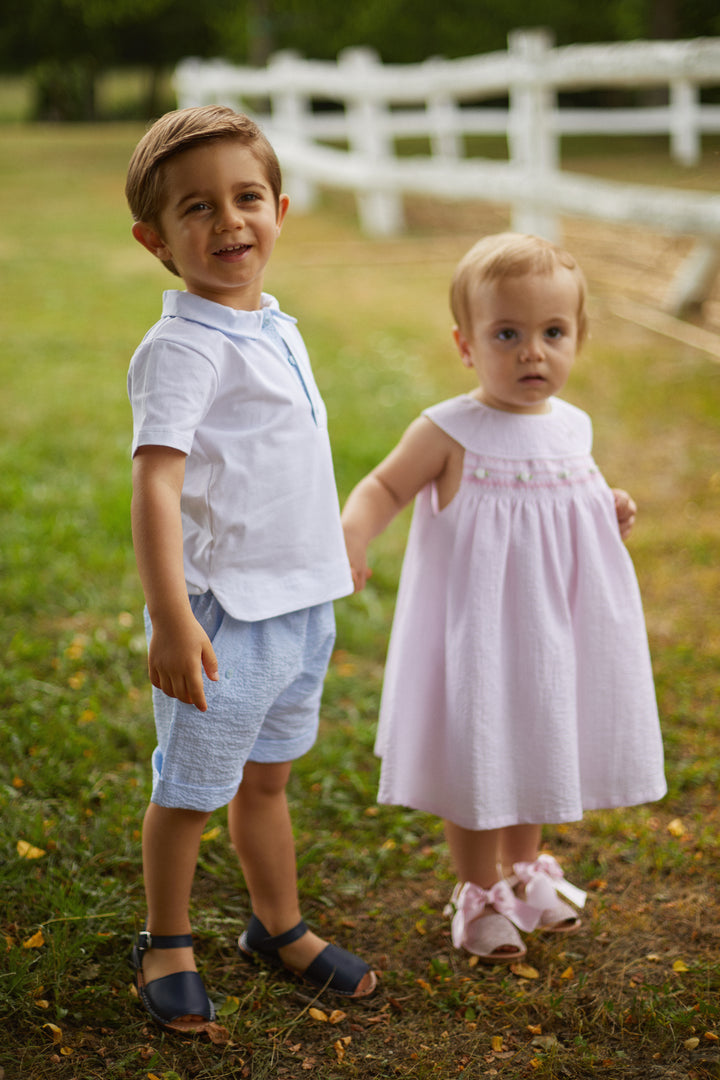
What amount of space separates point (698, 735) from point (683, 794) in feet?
Result: 0.88

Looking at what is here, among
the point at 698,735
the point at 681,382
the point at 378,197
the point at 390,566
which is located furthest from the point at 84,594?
the point at 378,197

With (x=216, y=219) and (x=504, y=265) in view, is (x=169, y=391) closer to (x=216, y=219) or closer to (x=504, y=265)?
(x=216, y=219)

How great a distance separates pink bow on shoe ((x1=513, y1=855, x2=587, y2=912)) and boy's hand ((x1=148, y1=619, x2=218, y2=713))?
986 millimetres

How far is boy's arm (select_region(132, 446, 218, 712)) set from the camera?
1.64m

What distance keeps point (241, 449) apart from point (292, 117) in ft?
43.0

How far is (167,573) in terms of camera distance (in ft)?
5.37

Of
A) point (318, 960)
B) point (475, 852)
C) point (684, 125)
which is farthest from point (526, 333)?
point (684, 125)

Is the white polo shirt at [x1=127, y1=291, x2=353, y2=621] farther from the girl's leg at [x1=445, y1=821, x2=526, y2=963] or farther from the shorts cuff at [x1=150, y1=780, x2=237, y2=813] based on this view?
the girl's leg at [x1=445, y1=821, x2=526, y2=963]

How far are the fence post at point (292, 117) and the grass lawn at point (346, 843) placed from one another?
325 inches

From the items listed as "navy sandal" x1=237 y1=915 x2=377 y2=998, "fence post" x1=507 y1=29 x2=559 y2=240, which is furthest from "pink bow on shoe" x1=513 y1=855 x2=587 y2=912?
"fence post" x1=507 y1=29 x2=559 y2=240

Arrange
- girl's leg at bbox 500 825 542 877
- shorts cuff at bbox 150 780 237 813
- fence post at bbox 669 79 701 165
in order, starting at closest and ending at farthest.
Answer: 1. shorts cuff at bbox 150 780 237 813
2. girl's leg at bbox 500 825 542 877
3. fence post at bbox 669 79 701 165

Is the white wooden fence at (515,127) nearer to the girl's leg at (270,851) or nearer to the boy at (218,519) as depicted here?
the boy at (218,519)

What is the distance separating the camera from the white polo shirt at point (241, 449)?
66.9 inches

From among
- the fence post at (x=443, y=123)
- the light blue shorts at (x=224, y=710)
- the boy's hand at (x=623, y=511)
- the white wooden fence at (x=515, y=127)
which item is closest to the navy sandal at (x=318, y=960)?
the light blue shorts at (x=224, y=710)
